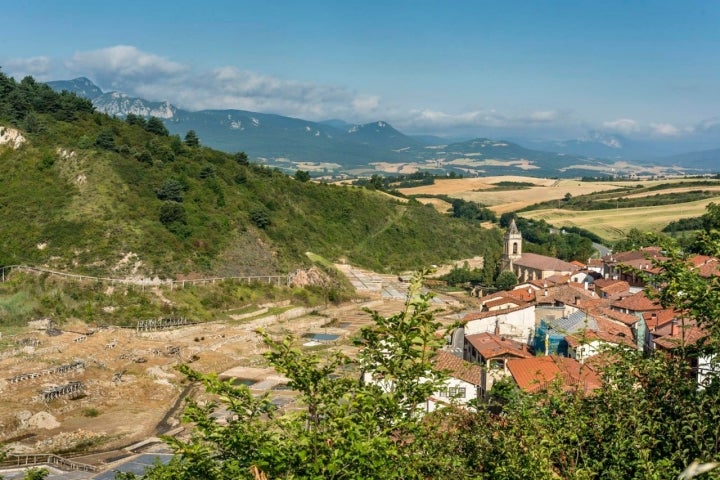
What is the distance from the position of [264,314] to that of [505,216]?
224ft

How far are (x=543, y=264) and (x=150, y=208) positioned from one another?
38.8m

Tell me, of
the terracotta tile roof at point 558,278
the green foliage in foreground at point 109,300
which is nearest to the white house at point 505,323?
the terracotta tile roof at point 558,278

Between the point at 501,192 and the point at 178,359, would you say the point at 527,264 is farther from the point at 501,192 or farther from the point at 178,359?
the point at 501,192

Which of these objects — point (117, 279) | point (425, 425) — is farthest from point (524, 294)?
point (425, 425)

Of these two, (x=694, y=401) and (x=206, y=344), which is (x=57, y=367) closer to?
(x=206, y=344)

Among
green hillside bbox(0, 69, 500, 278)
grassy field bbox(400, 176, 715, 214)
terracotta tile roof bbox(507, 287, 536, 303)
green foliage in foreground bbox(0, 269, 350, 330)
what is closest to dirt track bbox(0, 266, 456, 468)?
green foliage in foreground bbox(0, 269, 350, 330)

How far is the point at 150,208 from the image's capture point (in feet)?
190

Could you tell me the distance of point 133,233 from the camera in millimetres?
53625

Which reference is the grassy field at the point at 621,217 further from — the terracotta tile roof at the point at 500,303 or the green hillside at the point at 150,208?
the terracotta tile roof at the point at 500,303

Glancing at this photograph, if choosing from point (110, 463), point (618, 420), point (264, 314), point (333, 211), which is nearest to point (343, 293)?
point (264, 314)

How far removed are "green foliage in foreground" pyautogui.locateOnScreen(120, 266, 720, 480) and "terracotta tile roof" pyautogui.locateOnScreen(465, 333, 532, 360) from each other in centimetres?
1865

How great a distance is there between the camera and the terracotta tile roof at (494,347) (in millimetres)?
28438

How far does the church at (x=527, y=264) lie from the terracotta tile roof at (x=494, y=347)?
103 ft

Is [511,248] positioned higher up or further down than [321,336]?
higher up
